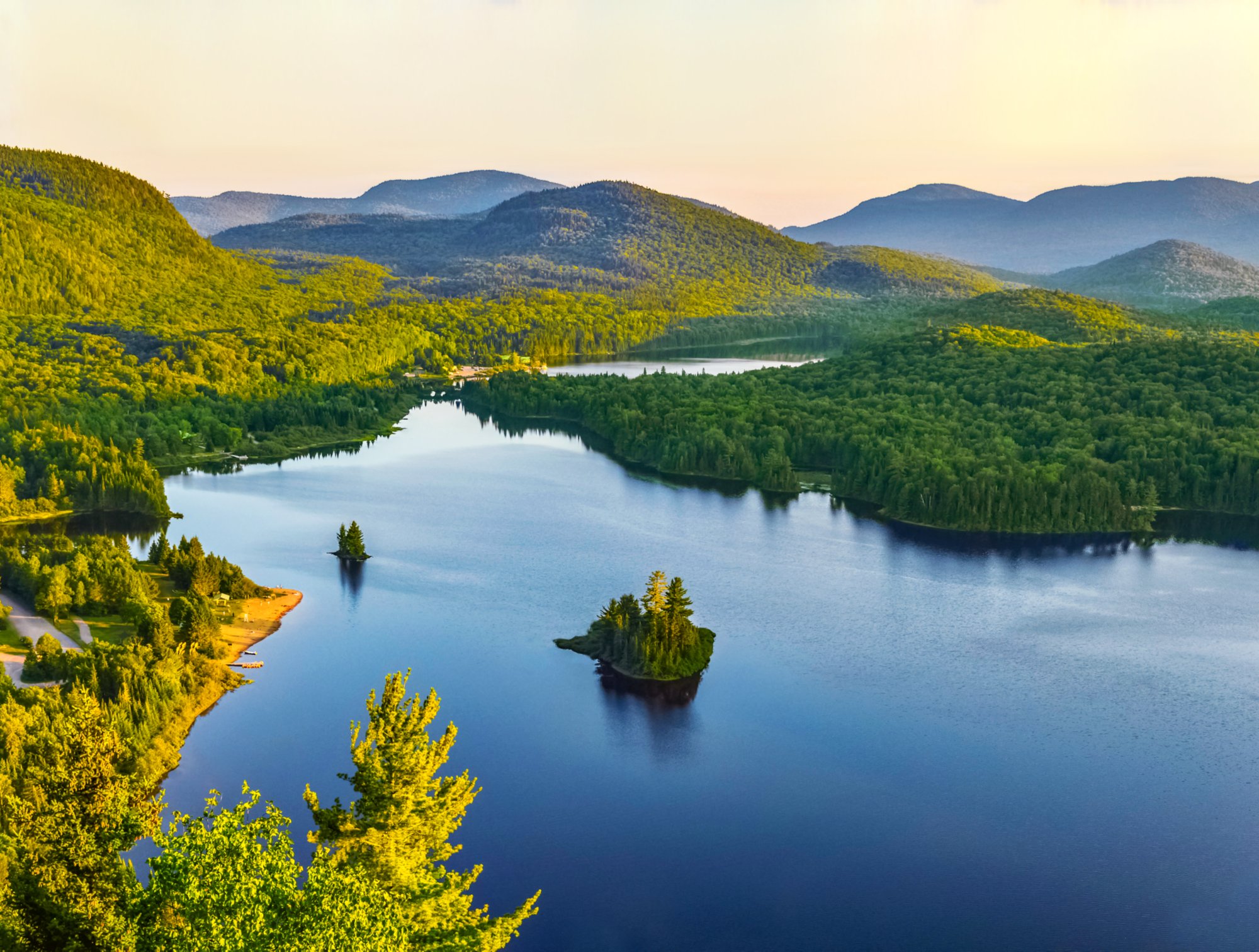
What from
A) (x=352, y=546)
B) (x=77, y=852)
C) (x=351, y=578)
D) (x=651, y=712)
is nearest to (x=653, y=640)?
(x=651, y=712)

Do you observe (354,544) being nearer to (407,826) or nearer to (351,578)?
(351,578)

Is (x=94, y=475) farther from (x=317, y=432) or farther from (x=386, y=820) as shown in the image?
(x=386, y=820)

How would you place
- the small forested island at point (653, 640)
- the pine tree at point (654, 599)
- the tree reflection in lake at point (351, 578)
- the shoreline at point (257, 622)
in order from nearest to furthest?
the small forested island at point (653, 640) < the pine tree at point (654, 599) < the shoreline at point (257, 622) < the tree reflection in lake at point (351, 578)

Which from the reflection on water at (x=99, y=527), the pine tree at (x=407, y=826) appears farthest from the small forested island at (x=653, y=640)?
the reflection on water at (x=99, y=527)

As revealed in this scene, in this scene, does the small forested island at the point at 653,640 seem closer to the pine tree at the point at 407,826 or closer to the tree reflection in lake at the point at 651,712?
the tree reflection in lake at the point at 651,712

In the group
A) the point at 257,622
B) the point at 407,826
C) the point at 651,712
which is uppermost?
the point at 407,826

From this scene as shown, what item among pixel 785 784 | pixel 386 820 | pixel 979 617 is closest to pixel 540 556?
pixel 979 617

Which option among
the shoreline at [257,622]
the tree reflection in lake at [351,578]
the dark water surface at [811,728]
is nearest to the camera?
the dark water surface at [811,728]
